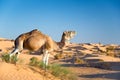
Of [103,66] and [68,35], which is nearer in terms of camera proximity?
[68,35]

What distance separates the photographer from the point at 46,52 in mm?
19109

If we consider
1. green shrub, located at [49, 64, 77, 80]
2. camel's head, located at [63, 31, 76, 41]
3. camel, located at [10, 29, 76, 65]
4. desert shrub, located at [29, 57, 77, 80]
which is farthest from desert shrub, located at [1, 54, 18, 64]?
camel's head, located at [63, 31, 76, 41]

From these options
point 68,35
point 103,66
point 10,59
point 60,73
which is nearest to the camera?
point 10,59

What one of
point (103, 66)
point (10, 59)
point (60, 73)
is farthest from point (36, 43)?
point (103, 66)

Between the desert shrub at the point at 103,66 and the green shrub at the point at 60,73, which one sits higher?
the desert shrub at the point at 103,66

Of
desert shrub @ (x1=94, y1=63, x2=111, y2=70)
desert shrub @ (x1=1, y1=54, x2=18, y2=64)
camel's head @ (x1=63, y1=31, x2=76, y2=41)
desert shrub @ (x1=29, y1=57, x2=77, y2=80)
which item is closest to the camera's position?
desert shrub @ (x1=1, y1=54, x2=18, y2=64)

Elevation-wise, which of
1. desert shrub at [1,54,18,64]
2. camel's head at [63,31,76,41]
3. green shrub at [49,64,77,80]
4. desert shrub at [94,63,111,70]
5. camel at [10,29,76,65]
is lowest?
green shrub at [49,64,77,80]

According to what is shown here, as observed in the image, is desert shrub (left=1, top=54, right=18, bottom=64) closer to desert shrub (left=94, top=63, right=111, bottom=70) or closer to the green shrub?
the green shrub

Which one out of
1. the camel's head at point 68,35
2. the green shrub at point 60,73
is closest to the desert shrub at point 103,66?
the camel's head at point 68,35

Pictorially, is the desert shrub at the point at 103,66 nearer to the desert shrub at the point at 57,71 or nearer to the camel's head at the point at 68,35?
the camel's head at the point at 68,35

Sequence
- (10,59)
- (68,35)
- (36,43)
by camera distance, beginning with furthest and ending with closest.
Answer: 1. (68,35)
2. (36,43)
3. (10,59)

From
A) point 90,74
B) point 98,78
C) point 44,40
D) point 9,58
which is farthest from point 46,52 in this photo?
point 90,74

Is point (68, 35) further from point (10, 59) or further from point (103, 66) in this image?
point (103, 66)

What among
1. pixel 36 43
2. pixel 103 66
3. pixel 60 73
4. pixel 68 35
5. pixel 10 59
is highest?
pixel 68 35
